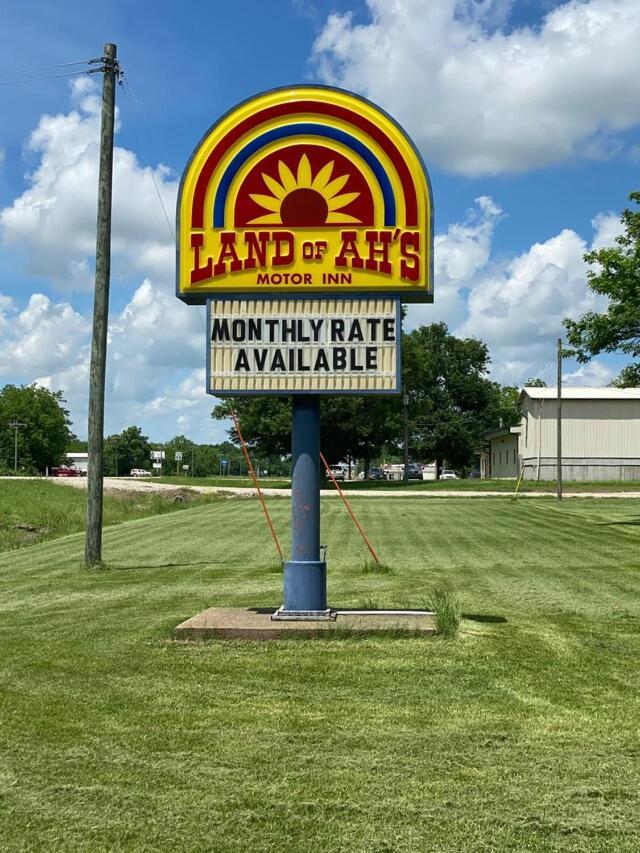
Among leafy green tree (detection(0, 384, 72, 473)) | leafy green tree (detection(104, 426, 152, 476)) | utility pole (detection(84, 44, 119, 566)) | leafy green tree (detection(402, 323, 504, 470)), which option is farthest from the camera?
leafy green tree (detection(104, 426, 152, 476))

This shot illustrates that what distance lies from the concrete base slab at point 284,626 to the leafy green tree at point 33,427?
121m

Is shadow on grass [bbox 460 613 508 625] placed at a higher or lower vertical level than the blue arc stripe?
lower

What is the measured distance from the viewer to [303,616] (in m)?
9.41

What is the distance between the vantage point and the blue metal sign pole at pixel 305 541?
9.55 meters

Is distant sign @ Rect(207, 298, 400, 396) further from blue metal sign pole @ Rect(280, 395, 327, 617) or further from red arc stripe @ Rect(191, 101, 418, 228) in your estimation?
red arc stripe @ Rect(191, 101, 418, 228)

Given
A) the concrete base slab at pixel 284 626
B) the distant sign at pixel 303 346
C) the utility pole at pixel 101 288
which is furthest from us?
the utility pole at pixel 101 288

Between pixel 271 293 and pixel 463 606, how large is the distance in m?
4.35

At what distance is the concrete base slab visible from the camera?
8859 millimetres

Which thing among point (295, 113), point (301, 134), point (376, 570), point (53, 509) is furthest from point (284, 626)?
point (53, 509)

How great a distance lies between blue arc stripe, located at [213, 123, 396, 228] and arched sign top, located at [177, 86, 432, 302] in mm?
10

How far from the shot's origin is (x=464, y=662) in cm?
788

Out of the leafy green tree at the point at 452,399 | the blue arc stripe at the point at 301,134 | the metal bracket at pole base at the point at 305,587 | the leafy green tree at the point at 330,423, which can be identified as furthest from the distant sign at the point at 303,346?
the leafy green tree at the point at 452,399

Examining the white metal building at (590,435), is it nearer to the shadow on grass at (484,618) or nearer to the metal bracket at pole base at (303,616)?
the shadow on grass at (484,618)

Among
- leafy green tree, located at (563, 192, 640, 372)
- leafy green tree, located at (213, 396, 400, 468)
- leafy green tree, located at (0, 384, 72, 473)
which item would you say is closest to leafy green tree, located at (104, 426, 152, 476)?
leafy green tree, located at (0, 384, 72, 473)
